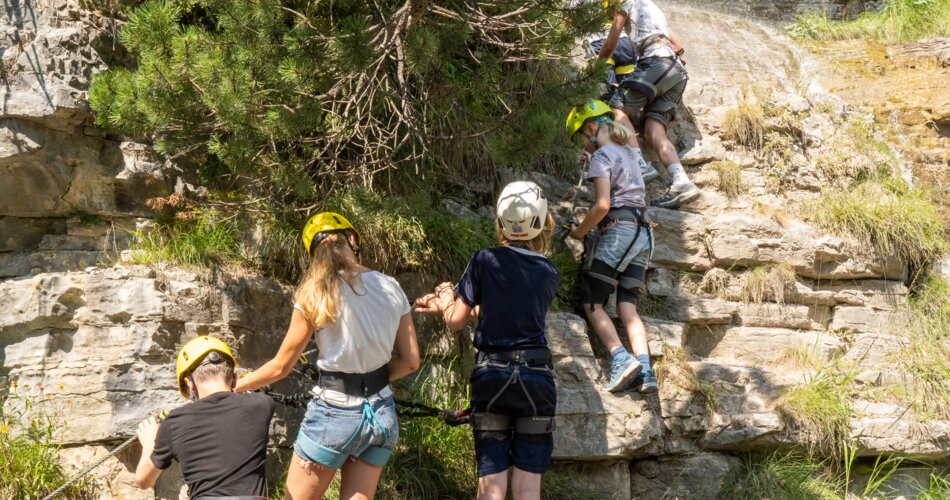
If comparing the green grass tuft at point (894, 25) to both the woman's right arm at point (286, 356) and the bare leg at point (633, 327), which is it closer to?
the bare leg at point (633, 327)

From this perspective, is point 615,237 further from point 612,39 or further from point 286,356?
point 286,356

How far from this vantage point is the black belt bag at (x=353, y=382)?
14.9ft

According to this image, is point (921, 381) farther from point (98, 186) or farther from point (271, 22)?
point (98, 186)

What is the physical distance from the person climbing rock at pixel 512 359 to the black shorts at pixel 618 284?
128cm

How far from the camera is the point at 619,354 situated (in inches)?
237

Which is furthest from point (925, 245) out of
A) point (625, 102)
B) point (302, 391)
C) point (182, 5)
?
point (182, 5)

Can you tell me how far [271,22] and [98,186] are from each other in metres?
1.97

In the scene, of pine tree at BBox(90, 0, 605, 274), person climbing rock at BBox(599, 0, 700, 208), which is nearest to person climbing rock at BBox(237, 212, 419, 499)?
pine tree at BBox(90, 0, 605, 274)

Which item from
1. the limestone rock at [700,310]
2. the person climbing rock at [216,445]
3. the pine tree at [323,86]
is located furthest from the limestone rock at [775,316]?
the person climbing rock at [216,445]

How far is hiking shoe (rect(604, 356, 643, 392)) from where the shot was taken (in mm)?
5934

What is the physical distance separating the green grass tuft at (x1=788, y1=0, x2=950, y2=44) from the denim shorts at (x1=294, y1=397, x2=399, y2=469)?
8.41 m

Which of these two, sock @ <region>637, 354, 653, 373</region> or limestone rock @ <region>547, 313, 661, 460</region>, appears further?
sock @ <region>637, 354, 653, 373</region>

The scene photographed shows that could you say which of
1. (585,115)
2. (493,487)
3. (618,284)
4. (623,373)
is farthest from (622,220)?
(493,487)

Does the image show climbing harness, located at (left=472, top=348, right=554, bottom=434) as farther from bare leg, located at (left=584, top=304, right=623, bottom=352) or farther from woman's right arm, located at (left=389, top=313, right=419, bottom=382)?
bare leg, located at (left=584, top=304, right=623, bottom=352)
